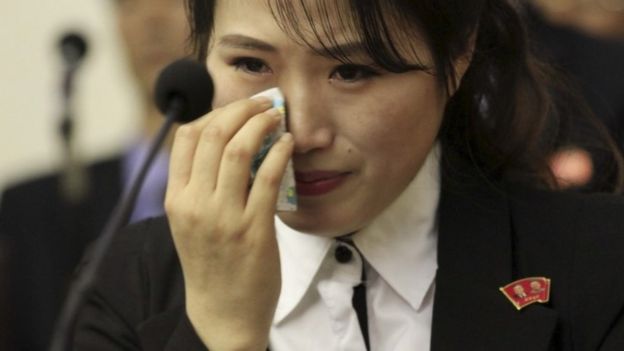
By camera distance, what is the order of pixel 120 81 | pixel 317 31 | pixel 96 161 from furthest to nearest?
pixel 120 81, pixel 96 161, pixel 317 31

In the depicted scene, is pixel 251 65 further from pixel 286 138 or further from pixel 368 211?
pixel 368 211

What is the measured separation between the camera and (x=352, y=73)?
187cm

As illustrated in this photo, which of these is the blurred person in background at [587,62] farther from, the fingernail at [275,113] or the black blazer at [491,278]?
the fingernail at [275,113]

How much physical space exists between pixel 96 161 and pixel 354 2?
191cm

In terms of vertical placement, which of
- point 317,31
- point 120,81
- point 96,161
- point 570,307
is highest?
point 317,31

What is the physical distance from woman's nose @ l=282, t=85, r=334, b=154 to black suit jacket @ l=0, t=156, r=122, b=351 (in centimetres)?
151

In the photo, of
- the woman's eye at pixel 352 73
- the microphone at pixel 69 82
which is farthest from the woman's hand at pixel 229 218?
the microphone at pixel 69 82

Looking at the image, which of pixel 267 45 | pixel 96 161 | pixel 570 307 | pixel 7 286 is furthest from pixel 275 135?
pixel 96 161

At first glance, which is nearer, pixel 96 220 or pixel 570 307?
pixel 570 307

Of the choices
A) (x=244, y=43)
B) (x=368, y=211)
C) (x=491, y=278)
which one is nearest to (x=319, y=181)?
(x=368, y=211)

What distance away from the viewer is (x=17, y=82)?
4.80 meters

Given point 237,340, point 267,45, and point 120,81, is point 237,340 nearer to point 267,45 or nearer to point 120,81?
point 267,45

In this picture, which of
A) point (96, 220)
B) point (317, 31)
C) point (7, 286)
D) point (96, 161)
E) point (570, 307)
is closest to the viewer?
point (317, 31)

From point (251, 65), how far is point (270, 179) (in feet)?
0.59
